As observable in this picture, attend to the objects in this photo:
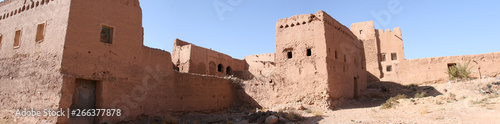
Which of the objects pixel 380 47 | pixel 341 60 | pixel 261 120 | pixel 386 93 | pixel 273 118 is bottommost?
pixel 261 120

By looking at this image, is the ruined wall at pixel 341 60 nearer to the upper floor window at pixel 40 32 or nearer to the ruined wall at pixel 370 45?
the ruined wall at pixel 370 45

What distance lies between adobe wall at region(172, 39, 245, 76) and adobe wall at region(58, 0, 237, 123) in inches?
285

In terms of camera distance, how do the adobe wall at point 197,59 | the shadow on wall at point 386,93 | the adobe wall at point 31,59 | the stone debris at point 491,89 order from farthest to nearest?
the adobe wall at point 197,59 → the shadow on wall at point 386,93 → the stone debris at point 491,89 → the adobe wall at point 31,59

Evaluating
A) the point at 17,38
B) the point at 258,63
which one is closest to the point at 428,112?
the point at 17,38

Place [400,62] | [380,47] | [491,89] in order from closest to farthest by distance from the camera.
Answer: [491,89]
[400,62]
[380,47]

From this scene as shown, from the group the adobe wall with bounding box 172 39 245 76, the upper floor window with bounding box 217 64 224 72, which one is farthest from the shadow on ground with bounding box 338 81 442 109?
the upper floor window with bounding box 217 64 224 72

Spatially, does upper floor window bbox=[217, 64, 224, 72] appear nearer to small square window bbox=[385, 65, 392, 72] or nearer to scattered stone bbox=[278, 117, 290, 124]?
small square window bbox=[385, 65, 392, 72]

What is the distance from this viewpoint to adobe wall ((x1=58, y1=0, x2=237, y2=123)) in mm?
8836

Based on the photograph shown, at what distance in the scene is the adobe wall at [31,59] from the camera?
8.62 meters

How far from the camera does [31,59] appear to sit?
30.5 ft

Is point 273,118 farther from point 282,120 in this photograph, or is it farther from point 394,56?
point 394,56

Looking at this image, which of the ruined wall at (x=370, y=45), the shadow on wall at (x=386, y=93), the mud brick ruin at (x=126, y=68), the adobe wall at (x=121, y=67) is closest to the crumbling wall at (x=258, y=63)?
the mud brick ruin at (x=126, y=68)

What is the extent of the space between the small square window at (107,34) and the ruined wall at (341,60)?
8.05m

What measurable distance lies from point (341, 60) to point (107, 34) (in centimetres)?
963
